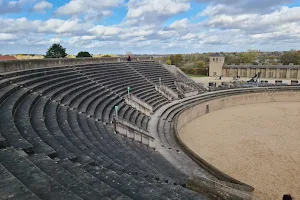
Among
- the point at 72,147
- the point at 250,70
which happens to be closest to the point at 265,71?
the point at 250,70

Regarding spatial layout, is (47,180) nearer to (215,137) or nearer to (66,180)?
(66,180)

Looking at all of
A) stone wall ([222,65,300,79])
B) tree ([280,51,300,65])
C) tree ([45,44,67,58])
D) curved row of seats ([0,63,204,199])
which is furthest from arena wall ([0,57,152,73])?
tree ([280,51,300,65])

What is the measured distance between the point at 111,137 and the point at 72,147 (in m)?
4.51

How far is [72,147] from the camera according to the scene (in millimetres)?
8141

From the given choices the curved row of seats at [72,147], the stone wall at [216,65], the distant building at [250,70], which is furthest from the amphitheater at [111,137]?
the distant building at [250,70]

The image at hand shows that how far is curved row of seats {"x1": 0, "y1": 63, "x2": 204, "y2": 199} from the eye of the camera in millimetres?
4708

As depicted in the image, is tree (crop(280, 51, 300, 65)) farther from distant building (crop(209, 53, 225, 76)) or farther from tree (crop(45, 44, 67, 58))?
tree (crop(45, 44, 67, 58))

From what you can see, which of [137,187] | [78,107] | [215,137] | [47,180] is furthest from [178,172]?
[215,137]

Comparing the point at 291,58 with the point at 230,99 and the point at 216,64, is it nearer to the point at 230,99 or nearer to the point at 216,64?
the point at 216,64

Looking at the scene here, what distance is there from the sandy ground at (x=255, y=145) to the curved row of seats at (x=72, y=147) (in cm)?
429

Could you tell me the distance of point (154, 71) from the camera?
Answer: 33469 millimetres

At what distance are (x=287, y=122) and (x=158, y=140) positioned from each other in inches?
595

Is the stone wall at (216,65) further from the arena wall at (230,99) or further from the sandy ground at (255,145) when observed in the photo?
the sandy ground at (255,145)

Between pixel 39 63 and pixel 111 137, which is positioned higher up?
pixel 39 63
